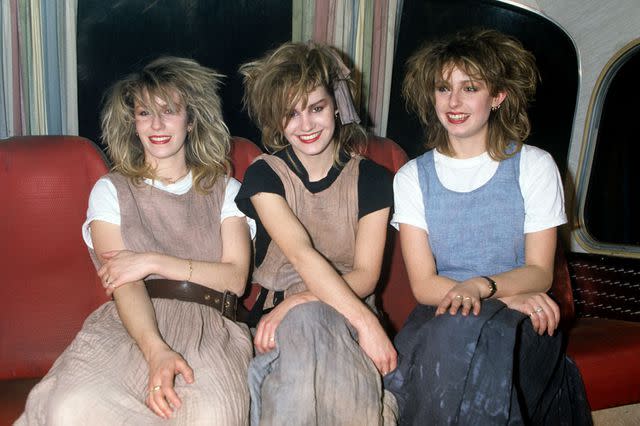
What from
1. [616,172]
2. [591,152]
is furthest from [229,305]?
[616,172]

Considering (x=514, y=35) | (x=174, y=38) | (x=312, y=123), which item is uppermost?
(x=514, y=35)

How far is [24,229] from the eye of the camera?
7.65 ft

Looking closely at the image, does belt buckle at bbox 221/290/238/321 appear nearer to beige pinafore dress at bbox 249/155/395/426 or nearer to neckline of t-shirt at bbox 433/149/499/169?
beige pinafore dress at bbox 249/155/395/426

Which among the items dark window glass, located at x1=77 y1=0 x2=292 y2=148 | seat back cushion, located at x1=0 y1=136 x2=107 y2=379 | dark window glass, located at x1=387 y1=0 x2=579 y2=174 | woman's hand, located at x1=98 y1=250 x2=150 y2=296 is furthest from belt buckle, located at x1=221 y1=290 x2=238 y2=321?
dark window glass, located at x1=387 y1=0 x2=579 y2=174

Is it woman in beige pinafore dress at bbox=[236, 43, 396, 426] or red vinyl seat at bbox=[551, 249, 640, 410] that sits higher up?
woman in beige pinafore dress at bbox=[236, 43, 396, 426]

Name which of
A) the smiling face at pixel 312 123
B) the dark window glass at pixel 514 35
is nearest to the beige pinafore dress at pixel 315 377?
the smiling face at pixel 312 123

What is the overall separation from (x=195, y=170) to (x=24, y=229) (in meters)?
0.63

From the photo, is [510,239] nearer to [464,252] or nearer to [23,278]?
[464,252]

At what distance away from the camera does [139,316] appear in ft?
6.58

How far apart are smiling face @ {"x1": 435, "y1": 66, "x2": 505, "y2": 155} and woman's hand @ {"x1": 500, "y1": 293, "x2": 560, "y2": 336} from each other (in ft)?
1.98

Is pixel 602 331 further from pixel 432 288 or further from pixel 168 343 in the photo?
pixel 168 343

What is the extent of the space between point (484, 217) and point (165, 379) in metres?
1.17

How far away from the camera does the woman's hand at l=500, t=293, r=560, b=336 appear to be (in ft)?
6.73

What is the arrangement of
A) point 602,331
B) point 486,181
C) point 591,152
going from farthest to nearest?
point 591,152 → point 602,331 → point 486,181
